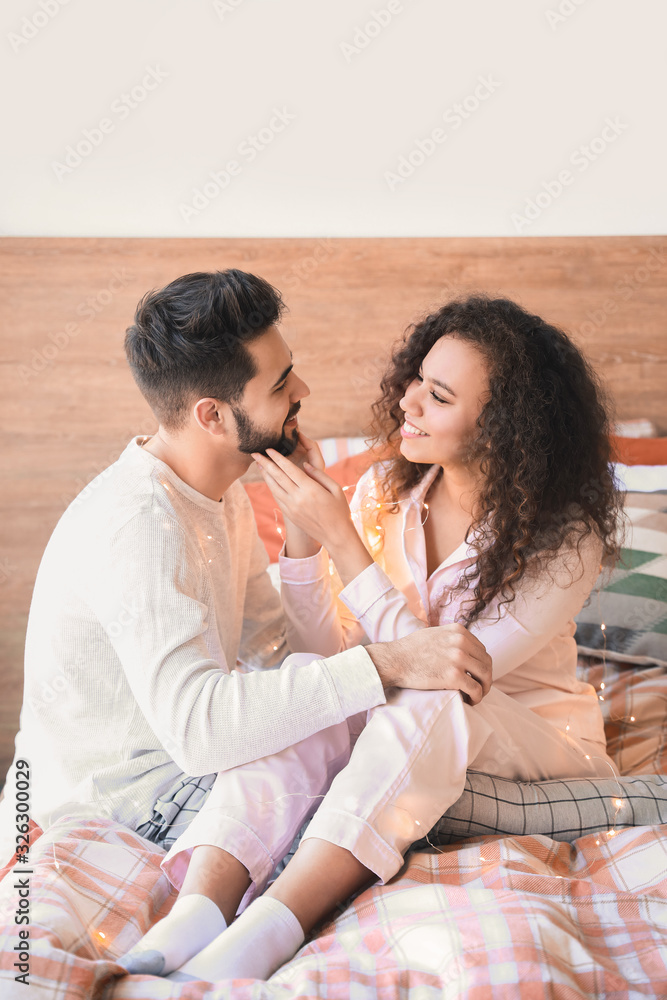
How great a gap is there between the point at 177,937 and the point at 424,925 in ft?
0.88

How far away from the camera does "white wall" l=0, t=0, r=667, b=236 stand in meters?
1.95

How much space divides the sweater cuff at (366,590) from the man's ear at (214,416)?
→ 31cm

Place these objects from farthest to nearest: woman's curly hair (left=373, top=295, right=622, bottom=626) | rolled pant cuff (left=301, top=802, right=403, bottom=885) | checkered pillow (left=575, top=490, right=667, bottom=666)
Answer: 1. checkered pillow (left=575, top=490, right=667, bottom=666)
2. woman's curly hair (left=373, top=295, right=622, bottom=626)
3. rolled pant cuff (left=301, top=802, right=403, bottom=885)

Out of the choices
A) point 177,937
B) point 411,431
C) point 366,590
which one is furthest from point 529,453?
Result: point 177,937

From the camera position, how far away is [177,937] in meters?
0.87

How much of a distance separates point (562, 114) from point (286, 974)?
1.96 m

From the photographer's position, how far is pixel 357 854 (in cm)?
97

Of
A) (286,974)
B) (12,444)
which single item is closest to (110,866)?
→ (286,974)

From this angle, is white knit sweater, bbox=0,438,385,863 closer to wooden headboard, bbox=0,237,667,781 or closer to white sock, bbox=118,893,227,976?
white sock, bbox=118,893,227,976

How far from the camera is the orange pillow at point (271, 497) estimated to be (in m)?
1.88

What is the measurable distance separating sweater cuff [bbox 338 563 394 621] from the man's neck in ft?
0.89

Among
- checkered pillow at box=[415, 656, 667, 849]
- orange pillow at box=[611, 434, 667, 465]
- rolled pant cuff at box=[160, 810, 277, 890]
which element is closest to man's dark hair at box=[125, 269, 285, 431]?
rolled pant cuff at box=[160, 810, 277, 890]

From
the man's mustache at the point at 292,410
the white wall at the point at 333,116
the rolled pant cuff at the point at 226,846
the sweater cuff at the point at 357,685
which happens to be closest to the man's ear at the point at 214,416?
the man's mustache at the point at 292,410

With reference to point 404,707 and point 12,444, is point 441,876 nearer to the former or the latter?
point 404,707
